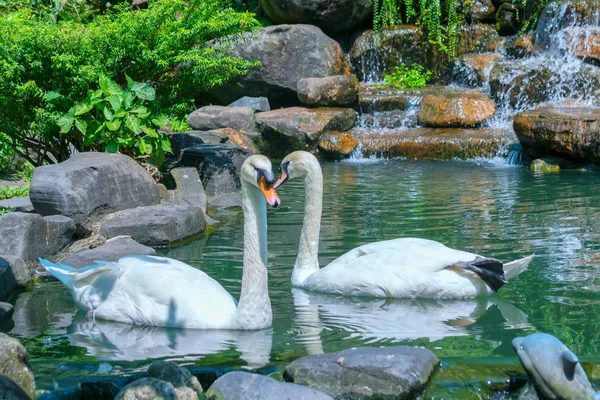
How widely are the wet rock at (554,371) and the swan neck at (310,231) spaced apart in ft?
7.84

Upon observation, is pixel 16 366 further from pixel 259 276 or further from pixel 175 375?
pixel 259 276

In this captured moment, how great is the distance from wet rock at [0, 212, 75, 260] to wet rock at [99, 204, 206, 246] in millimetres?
590

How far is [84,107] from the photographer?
8336 millimetres

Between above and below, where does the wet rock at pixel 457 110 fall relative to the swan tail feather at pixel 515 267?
above

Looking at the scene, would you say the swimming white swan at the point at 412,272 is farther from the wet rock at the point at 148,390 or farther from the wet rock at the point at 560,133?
the wet rock at the point at 560,133

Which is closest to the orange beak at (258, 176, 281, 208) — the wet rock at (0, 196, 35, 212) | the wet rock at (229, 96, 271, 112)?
the wet rock at (0, 196, 35, 212)

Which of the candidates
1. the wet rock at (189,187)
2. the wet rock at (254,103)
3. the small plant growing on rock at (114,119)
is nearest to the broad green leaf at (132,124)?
the small plant growing on rock at (114,119)

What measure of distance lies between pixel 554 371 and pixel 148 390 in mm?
1709

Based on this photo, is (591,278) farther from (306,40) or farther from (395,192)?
(306,40)

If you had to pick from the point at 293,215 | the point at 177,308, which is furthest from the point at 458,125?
the point at 177,308

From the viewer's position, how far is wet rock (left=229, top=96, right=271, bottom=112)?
1664 centimetres

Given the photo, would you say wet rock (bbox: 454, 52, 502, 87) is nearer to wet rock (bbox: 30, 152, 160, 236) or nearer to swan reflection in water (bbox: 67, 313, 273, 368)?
wet rock (bbox: 30, 152, 160, 236)

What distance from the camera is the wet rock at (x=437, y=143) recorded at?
538 inches

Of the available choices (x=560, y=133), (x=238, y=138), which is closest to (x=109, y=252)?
(x=238, y=138)
